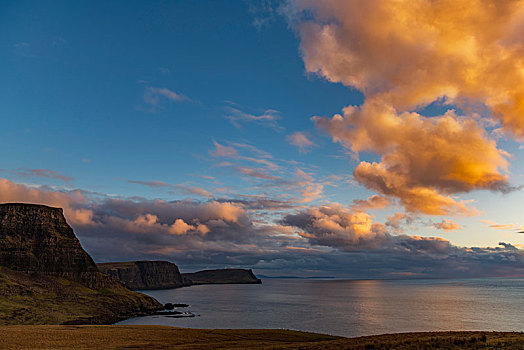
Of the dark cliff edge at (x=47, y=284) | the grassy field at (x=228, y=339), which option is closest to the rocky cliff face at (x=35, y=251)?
the dark cliff edge at (x=47, y=284)

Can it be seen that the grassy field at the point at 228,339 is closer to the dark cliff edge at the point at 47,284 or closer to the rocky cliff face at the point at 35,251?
the dark cliff edge at the point at 47,284

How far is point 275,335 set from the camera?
7088 cm

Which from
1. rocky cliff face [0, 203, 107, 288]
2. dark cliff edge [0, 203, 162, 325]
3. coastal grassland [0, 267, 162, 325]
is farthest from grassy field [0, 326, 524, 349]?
rocky cliff face [0, 203, 107, 288]

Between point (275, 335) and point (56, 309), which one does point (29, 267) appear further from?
point (275, 335)

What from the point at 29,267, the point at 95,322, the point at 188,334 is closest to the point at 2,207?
the point at 29,267

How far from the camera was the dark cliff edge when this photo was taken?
130 m

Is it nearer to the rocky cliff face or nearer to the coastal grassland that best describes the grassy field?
the coastal grassland

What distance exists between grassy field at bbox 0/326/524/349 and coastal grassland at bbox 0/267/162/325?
7001 centimetres

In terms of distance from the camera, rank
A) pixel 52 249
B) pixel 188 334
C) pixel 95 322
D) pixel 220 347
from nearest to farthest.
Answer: pixel 220 347 → pixel 188 334 → pixel 95 322 → pixel 52 249

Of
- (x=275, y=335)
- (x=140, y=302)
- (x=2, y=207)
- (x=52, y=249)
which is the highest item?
(x=2, y=207)

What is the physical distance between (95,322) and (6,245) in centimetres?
8809

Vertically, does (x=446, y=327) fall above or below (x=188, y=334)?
below

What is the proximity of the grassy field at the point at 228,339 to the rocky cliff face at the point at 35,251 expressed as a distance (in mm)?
138591

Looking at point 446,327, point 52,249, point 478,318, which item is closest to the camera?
point 446,327
